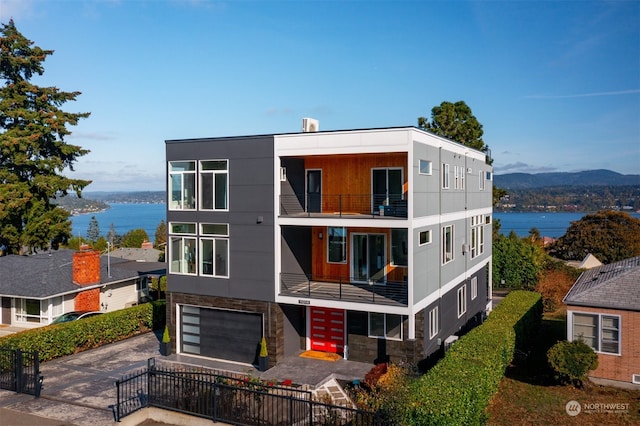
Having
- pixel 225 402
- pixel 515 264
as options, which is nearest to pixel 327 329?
pixel 225 402

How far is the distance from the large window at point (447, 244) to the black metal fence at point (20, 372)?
1567 cm

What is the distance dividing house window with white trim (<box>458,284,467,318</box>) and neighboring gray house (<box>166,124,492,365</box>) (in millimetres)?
1883

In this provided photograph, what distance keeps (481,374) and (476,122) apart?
33240mm

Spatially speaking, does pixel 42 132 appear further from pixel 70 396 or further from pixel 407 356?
pixel 407 356

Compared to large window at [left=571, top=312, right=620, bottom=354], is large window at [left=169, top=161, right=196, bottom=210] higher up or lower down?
higher up

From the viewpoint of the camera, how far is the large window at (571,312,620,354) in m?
17.3

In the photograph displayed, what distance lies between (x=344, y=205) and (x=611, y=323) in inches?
418

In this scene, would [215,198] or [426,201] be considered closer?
[426,201]

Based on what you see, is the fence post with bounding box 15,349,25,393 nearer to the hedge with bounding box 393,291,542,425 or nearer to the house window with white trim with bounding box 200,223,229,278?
the house window with white trim with bounding box 200,223,229,278

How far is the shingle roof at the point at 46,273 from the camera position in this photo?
26.5 meters

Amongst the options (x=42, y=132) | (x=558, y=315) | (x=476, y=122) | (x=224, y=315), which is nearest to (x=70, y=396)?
(x=224, y=315)

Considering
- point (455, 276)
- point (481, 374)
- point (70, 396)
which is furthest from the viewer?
point (455, 276)

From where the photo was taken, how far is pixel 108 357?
851 inches

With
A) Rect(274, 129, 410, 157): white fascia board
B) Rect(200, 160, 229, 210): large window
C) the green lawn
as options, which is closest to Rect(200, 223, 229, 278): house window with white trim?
Rect(200, 160, 229, 210): large window
